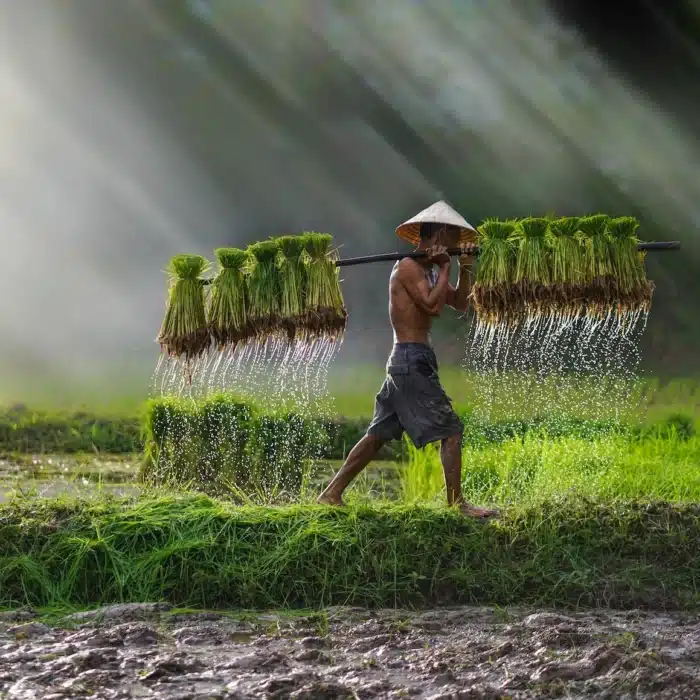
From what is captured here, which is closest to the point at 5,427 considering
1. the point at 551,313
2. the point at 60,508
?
the point at 60,508

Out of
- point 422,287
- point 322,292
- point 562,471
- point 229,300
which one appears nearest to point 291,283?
point 322,292

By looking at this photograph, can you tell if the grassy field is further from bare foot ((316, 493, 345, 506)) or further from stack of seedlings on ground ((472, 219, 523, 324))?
stack of seedlings on ground ((472, 219, 523, 324))

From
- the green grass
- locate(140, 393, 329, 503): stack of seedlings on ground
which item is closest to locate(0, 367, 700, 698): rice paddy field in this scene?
the green grass

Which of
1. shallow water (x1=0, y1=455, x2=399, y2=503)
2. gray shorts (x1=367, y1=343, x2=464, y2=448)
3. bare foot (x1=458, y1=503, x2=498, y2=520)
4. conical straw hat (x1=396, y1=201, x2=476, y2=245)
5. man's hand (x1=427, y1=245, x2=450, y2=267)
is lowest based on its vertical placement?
bare foot (x1=458, y1=503, x2=498, y2=520)

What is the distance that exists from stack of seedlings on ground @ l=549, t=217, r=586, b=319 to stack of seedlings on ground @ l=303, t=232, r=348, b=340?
147cm

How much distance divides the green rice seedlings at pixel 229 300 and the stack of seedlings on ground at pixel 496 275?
5.50 feet

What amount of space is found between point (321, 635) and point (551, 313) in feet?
9.02

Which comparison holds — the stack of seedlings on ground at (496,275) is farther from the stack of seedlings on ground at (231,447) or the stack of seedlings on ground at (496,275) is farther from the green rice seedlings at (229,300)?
the stack of seedlings on ground at (231,447)

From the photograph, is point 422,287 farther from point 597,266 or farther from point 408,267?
point 597,266

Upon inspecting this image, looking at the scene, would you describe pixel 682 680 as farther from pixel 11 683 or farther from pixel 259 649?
pixel 11 683

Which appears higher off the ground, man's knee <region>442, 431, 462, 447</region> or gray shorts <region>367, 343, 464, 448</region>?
gray shorts <region>367, 343, 464, 448</region>

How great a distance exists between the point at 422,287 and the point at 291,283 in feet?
3.32

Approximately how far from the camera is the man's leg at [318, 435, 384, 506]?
618cm

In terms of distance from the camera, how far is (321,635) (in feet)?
15.7
